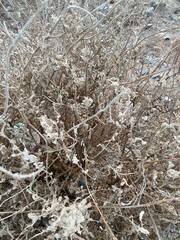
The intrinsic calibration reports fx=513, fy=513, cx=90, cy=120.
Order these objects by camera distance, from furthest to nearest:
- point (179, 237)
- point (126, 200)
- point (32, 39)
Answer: point (32, 39)
point (179, 237)
point (126, 200)

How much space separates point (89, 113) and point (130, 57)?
0.26 metres

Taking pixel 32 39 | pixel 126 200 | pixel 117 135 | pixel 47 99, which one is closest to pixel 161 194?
pixel 126 200

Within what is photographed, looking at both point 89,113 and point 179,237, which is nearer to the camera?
point 89,113

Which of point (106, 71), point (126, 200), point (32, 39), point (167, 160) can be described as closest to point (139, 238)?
point (126, 200)

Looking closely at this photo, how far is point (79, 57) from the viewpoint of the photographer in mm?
1592

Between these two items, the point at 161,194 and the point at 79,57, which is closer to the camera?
the point at 161,194

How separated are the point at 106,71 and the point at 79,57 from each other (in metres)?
0.12

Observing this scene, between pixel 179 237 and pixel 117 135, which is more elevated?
pixel 117 135

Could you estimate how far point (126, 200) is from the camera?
1.50 meters

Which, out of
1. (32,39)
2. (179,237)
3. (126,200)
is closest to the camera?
(126,200)

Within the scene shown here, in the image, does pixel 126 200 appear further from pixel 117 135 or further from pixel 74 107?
pixel 74 107

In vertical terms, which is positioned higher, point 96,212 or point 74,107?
point 74,107

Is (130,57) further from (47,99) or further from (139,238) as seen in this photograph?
(139,238)

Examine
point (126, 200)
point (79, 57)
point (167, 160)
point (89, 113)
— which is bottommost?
point (126, 200)
